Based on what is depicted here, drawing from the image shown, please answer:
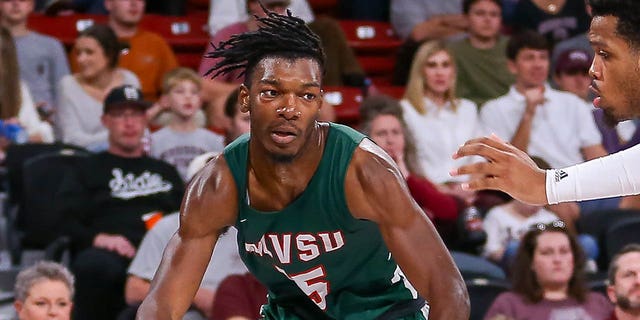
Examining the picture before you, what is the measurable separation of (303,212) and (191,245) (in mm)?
359

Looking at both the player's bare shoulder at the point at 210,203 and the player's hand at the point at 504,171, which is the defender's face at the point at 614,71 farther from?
the player's bare shoulder at the point at 210,203

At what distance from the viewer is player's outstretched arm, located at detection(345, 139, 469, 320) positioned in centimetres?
377

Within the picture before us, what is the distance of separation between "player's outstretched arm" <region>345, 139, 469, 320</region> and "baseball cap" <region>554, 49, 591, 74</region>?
→ 4.89 m

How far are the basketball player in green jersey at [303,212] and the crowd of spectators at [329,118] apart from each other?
1.81 metres

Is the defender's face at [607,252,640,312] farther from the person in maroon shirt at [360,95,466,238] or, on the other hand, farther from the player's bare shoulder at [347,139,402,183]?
the player's bare shoulder at [347,139,402,183]

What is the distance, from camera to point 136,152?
691cm

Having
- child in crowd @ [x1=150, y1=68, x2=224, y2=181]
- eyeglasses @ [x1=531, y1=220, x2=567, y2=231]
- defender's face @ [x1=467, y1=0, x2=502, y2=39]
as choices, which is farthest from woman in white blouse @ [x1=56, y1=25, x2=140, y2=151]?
eyeglasses @ [x1=531, y1=220, x2=567, y2=231]

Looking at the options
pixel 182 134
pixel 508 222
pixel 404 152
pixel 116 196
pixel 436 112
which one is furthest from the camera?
pixel 436 112

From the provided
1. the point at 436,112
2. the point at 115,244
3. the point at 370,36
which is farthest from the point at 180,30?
the point at 115,244

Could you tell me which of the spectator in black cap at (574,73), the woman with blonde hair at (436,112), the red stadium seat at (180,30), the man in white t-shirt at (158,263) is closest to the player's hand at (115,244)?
the man in white t-shirt at (158,263)

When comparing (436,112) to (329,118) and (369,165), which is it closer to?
(329,118)

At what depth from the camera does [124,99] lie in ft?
23.1

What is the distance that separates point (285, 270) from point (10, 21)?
4.36 metres

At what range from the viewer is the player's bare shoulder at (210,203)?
3.96 m
